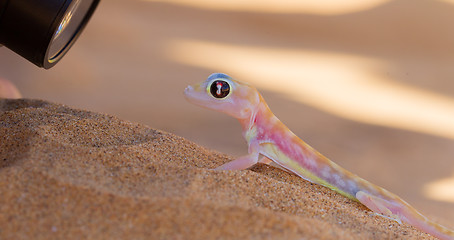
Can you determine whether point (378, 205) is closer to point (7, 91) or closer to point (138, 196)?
point (138, 196)

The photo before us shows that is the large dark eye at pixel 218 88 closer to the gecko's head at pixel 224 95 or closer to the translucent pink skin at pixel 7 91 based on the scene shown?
the gecko's head at pixel 224 95

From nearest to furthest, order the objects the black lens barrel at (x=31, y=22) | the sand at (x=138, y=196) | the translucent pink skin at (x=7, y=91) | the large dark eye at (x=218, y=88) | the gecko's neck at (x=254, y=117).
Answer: the sand at (x=138, y=196) < the black lens barrel at (x=31, y=22) < the large dark eye at (x=218, y=88) < the gecko's neck at (x=254, y=117) < the translucent pink skin at (x=7, y=91)

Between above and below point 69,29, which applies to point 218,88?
above

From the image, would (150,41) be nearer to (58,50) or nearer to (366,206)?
(58,50)

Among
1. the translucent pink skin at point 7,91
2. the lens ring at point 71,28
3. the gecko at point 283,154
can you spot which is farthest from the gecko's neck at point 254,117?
the translucent pink skin at point 7,91

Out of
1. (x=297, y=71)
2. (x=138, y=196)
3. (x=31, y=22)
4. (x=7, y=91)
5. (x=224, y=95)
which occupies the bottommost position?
(x=7, y=91)

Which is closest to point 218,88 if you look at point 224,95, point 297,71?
point 224,95

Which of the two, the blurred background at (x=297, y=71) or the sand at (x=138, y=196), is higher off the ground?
the blurred background at (x=297, y=71)
